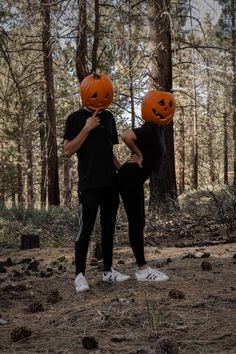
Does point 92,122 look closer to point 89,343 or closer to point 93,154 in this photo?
point 93,154

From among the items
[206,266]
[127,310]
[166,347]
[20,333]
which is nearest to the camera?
[166,347]

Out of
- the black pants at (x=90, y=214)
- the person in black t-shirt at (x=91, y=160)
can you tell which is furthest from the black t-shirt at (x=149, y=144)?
the black pants at (x=90, y=214)

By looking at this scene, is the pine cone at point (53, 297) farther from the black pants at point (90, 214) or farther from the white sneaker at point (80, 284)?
the black pants at point (90, 214)

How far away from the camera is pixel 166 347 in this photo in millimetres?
2760

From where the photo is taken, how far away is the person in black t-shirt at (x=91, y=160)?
4449mm

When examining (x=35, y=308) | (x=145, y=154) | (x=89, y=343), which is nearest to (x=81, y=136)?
(x=145, y=154)

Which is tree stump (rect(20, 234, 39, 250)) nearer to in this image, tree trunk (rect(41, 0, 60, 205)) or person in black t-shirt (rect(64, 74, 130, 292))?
person in black t-shirt (rect(64, 74, 130, 292))

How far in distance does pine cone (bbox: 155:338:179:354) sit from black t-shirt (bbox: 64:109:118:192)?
1921 mm

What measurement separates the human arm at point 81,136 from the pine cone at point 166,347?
7.15ft

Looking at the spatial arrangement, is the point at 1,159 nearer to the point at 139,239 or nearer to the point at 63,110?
the point at 63,110

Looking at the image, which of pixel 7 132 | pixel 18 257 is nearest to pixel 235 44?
pixel 7 132

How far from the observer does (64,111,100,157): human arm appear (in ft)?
14.5

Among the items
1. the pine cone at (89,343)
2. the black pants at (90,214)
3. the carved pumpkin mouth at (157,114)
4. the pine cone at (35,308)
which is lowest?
the pine cone at (35,308)

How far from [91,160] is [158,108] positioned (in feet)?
2.80
